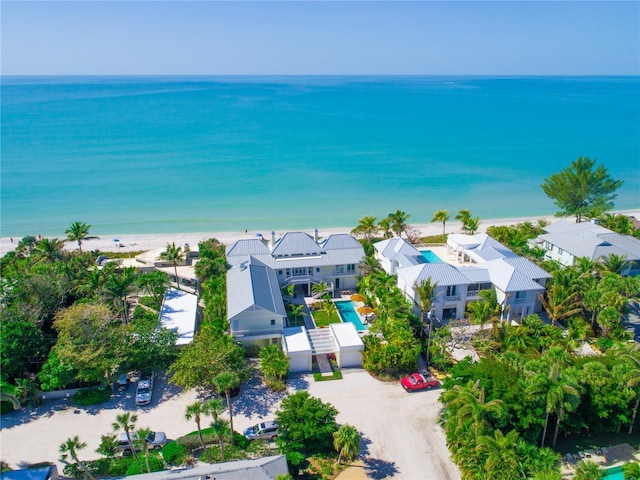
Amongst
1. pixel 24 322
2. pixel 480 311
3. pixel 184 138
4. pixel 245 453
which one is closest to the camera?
pixel 245 453

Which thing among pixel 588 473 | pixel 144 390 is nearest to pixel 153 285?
pixel 144 390

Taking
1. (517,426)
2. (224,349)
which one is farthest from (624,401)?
(224,349)

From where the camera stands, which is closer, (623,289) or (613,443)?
(613,443)

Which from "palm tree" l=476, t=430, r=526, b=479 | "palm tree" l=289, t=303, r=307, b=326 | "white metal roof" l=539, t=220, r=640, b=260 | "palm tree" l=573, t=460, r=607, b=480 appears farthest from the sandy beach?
"palm tree" l=573, t=460, r=607, b=480

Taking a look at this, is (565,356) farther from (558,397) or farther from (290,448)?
(290,448)

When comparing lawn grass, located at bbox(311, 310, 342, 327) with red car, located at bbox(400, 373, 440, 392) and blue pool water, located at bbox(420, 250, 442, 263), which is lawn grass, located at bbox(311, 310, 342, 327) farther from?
blue pool water, located at bbox(420, 250, 442, 263)

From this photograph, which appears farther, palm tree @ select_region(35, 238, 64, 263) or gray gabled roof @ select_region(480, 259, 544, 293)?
palm tree @ select_region(35, 238, 64, 263)

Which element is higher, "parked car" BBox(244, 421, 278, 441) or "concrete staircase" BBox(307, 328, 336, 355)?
"concrete staircase" BBox(307, 328, 336, 355)
